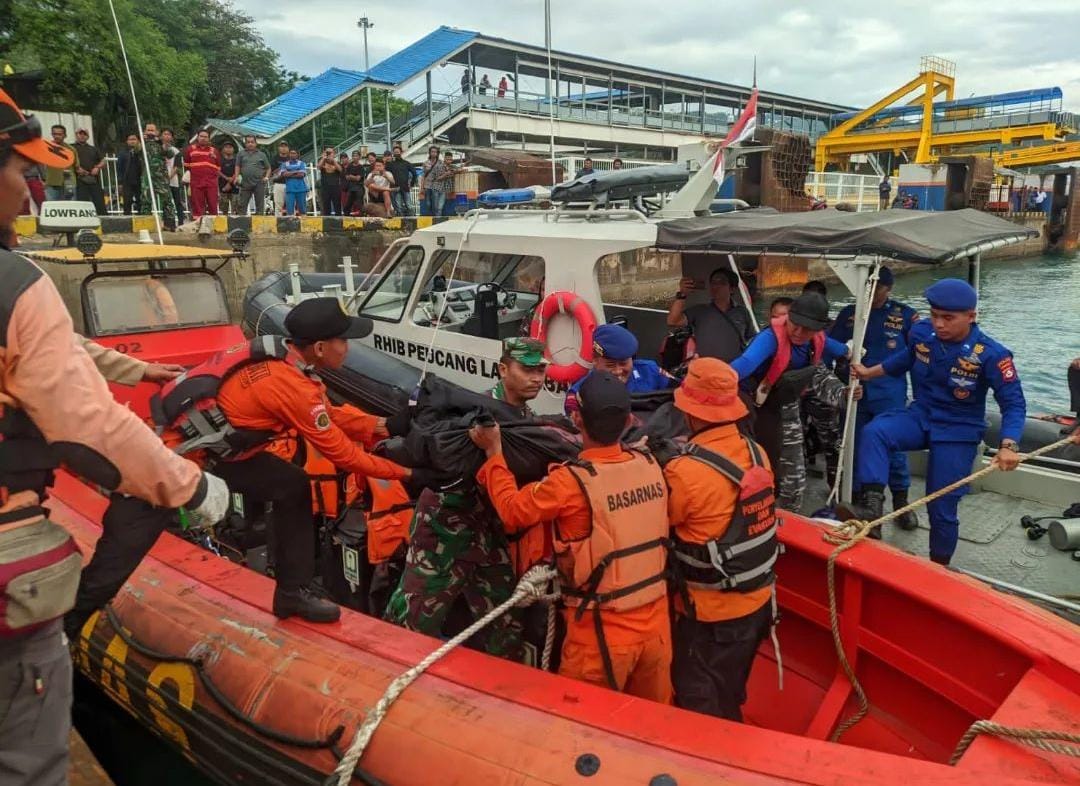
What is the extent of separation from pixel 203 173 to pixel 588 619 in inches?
474

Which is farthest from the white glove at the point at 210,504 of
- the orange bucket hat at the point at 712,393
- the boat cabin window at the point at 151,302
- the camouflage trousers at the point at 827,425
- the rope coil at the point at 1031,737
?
the boat cabin window at the point at 151,302

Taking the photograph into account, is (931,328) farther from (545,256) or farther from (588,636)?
(588,636)

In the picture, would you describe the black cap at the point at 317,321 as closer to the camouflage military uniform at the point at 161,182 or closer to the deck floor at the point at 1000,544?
the deck floor at the point at 1000,544

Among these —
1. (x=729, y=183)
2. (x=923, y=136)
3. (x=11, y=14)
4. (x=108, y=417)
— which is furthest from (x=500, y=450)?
(x=923, y=136)

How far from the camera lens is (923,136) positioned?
35.5 metres

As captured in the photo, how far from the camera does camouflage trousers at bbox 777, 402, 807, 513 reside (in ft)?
13.9

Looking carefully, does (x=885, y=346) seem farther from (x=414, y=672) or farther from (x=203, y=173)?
(x=203, y=173)

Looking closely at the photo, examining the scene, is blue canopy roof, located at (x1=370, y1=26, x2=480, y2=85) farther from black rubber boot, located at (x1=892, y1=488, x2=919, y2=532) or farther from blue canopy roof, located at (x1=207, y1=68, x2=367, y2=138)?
black rubber boot, located at (x1=892, y1=488, x2=919, y2=532)

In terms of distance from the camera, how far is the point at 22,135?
1.66 m

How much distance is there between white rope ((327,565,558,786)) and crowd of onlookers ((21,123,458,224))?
943 centimetres

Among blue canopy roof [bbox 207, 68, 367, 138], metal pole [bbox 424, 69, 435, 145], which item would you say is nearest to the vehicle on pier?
blue canopy roof [bbox 207, 68, 367, 138]

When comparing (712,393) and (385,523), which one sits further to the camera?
(385,523)

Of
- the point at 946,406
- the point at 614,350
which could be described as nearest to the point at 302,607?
the point at 614,350

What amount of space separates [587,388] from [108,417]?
1.26 metres
